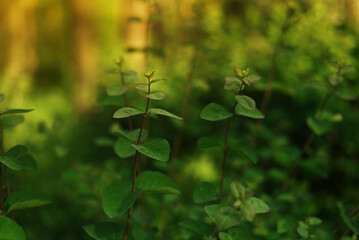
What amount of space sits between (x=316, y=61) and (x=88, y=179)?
7.00 feet

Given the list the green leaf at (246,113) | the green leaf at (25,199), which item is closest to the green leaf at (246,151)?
the green leaf at (246,113)

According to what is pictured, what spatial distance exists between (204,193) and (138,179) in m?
0.21

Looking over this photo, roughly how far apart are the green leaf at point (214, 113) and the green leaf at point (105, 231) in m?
0.43

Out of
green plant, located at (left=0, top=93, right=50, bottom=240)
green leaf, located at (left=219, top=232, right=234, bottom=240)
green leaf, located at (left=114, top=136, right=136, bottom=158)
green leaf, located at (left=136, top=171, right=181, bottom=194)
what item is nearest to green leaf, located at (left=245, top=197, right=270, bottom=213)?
green leaf, located at (left=219, top=232, right=234, bottom=240)

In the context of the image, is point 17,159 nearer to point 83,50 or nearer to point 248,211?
point 248,211

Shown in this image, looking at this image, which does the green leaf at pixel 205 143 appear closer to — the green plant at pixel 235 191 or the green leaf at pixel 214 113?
the green plant at pixel 235 191

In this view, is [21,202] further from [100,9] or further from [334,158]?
[100,9]

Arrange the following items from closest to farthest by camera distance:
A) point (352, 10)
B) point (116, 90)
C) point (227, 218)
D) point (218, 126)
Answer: point (227, 218) < point (116, 90) < point (218, 126) < point (352, 10)

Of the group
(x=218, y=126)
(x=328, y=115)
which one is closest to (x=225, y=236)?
(x=328, y=115)

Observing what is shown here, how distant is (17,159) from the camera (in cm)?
95

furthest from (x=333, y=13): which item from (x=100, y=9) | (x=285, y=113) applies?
(x=100, y=9)

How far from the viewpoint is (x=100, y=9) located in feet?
49.6

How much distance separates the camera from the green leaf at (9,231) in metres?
0.78

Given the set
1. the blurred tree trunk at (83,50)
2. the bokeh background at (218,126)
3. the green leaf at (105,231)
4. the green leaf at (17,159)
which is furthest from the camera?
the blurred tree trunk at (83,50)
